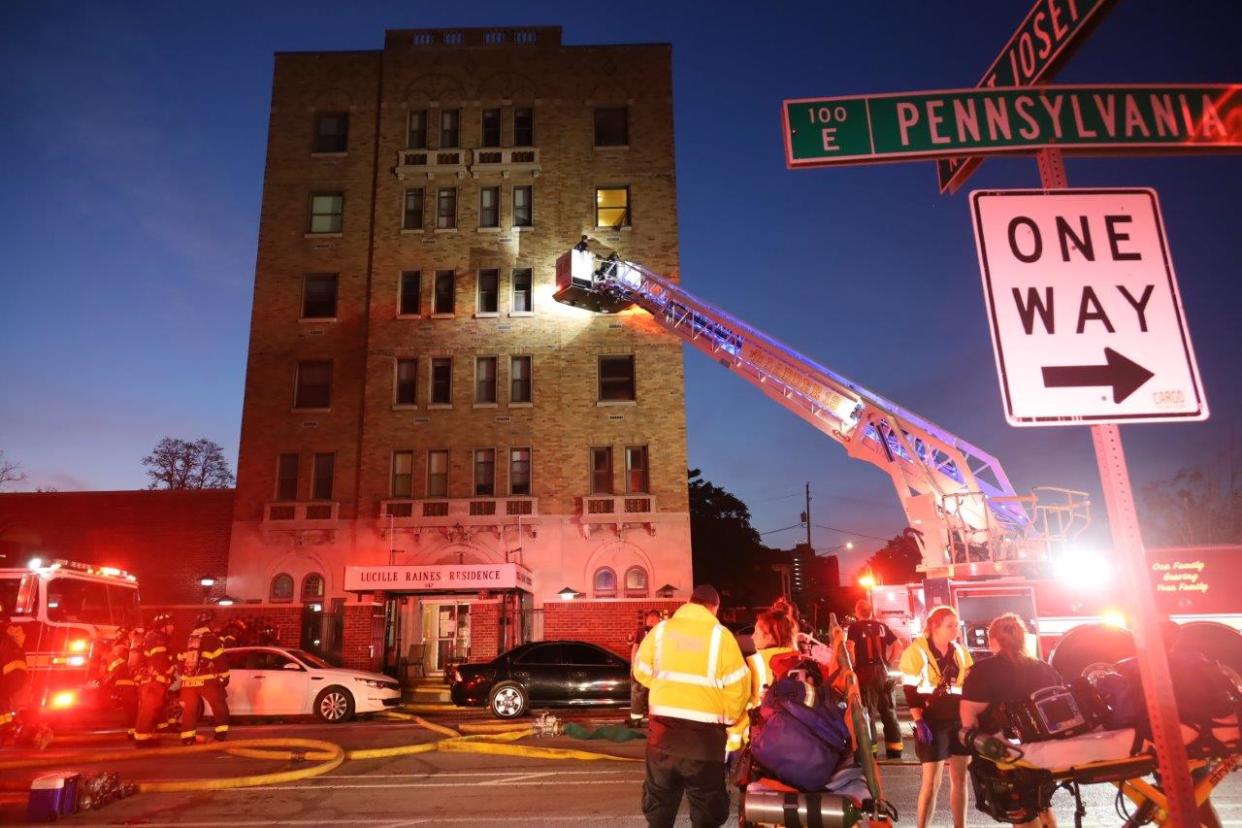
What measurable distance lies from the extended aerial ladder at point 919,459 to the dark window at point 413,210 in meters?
11.2

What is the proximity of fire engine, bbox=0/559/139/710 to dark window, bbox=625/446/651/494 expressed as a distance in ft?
44.0

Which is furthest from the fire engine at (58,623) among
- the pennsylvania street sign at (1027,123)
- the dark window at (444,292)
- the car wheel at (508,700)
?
the pennsylvania street sign at (1027,123)

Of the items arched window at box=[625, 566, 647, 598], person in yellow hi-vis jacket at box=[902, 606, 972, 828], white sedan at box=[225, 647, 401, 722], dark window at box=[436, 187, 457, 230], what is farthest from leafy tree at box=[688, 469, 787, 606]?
person in yellow hi-vis jacket at box=[902, 606, 972, 828]

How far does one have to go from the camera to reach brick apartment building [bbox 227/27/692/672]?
23.4m

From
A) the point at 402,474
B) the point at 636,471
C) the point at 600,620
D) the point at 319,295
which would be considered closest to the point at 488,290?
the point at 319,295

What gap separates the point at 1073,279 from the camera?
320 cm

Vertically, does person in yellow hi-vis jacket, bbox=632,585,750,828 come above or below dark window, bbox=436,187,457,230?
below

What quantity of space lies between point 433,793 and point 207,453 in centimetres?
4153

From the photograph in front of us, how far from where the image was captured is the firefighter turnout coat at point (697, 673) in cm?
522

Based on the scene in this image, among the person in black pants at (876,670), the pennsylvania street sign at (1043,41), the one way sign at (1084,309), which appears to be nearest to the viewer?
the one way sign at (1084,309)

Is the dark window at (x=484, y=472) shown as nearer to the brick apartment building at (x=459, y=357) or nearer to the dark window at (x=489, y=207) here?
the brick apartment building at (x=459, y=357)

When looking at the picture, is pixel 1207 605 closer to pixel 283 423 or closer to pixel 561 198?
pixel 561 198

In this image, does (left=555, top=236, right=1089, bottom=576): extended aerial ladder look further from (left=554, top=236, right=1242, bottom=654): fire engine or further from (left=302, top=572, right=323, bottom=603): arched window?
(left=302, top=572, right=323, bottom=603): arched window

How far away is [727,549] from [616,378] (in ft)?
99.5
